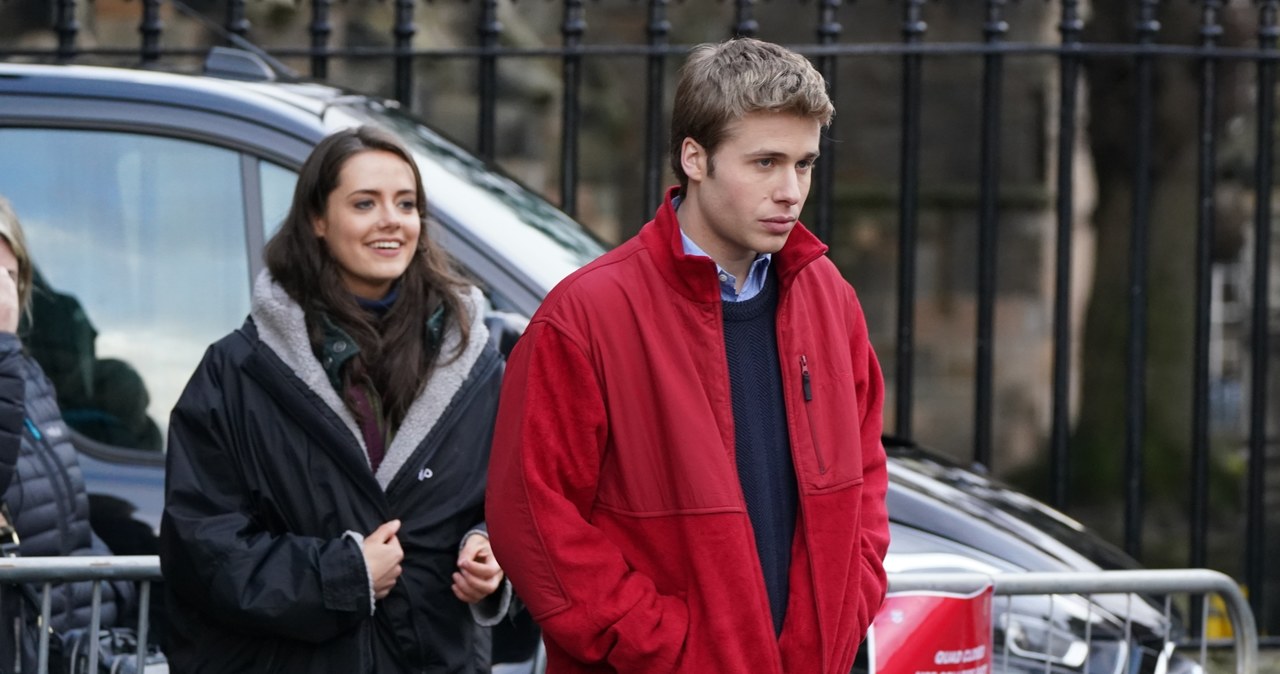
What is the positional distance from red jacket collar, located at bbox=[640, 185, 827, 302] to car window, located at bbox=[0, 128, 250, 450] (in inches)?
56.8

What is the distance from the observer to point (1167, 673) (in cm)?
379

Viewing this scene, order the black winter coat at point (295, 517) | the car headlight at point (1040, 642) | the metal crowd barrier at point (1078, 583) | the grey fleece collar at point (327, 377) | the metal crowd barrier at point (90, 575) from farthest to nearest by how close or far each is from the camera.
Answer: the car headlight at point (1040, 642) < the metal crowd barrier at point (1078, 583) < the metal crowd barrier at point (90, 575) < the grey fleece collar at point (327, 377) < the black winter coat at point (295, 517)

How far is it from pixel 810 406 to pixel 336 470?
0.87m

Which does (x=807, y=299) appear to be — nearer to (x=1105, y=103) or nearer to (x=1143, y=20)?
(x=1143, y=20)

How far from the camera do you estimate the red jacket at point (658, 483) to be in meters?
2.47

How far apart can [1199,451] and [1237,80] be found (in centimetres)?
384

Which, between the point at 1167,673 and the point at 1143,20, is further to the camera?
the point at 1143,20

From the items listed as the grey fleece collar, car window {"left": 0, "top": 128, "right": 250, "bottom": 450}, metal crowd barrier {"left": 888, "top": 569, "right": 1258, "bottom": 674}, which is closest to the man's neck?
the grey fleece collar

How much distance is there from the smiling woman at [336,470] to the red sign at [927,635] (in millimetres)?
724

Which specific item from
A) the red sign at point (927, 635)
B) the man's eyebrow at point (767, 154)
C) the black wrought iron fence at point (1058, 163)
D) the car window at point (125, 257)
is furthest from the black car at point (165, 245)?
the black wrought iron fence at point (1058, 163)

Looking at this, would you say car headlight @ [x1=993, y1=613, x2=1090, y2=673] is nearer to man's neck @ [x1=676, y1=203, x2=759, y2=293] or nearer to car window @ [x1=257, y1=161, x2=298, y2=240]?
man's neck @ [x1=676, y1=203, x2=759, y2=293]

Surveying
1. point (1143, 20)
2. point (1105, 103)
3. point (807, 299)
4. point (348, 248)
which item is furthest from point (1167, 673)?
point (1105, 103)

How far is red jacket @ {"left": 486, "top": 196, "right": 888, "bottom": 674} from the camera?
2475mm

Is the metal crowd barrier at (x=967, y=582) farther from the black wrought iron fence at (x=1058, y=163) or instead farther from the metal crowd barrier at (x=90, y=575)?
the black wrought iron fence at (x=1058, y=163)
